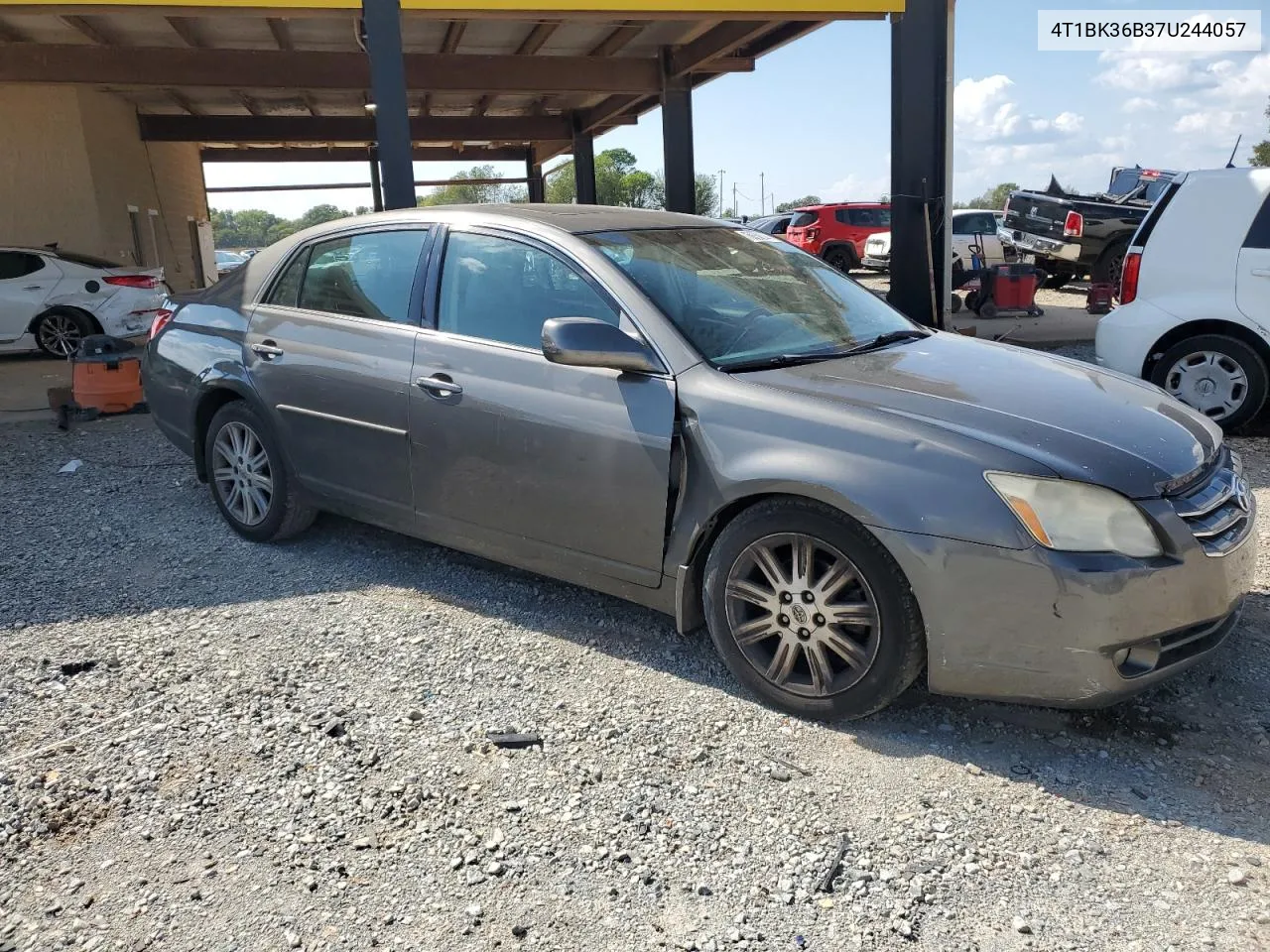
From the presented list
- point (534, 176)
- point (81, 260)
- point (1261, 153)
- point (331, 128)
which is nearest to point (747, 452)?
point (81, 260)

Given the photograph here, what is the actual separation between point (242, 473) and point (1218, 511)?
415 cm

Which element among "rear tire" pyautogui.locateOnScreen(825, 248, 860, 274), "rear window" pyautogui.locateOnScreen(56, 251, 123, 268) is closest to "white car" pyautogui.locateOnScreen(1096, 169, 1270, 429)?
"rear window" pyautogui.locateOnScreen(56, 251, 123, 268)

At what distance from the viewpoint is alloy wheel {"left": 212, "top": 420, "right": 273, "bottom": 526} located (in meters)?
4.81

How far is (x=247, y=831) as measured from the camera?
267cm

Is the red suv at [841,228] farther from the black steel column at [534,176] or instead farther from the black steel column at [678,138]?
the black steel column at [678,138]

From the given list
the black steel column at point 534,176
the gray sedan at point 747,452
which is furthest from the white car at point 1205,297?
the black steel column at point 534,176

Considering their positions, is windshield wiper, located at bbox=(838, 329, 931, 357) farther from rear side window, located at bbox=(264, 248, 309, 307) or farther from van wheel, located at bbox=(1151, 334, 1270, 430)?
van wheel, located at bbox=(1151, 334, 1270, 430)

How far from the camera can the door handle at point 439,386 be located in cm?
384

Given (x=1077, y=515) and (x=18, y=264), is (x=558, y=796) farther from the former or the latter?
(x=18, y=264)

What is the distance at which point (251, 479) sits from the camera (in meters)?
4.86

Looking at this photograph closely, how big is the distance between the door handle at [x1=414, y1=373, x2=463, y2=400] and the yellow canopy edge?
5.44 meters

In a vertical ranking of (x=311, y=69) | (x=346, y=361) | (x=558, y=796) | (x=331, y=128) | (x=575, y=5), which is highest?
(x=331, y=128)

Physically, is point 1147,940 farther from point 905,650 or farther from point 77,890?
point 77,890

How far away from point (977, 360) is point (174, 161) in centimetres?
2189
